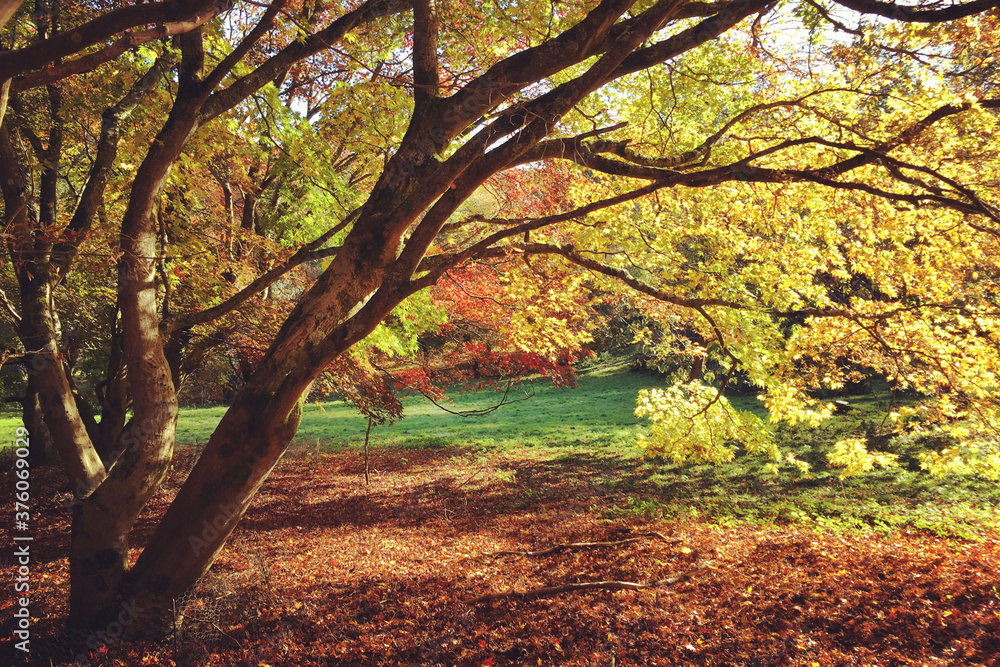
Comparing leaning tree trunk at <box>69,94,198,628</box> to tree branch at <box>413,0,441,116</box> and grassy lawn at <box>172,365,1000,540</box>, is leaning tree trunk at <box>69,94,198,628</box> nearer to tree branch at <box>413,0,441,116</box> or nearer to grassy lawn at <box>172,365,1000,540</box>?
tree branch at <box>413,0,441,116</box>

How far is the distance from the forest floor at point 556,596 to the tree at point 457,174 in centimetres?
92

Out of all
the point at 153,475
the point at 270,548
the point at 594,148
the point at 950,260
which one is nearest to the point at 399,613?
the point at 153,475

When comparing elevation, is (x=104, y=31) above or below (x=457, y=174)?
above

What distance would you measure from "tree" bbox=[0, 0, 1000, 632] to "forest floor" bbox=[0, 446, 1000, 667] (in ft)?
3.02

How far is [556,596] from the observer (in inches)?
182

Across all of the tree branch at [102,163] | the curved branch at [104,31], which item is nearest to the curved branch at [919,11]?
the curved branch at [104,31]

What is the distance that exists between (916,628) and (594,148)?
4.47 m

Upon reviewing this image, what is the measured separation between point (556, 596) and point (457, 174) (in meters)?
3.85

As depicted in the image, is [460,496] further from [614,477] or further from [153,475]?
[153,475]

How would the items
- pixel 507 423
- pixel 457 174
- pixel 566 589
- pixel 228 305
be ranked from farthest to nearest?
pixel 507 423
pixel 228 305
pixel 566 589
pixel 457 174

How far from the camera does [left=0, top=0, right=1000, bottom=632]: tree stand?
3.40 metres

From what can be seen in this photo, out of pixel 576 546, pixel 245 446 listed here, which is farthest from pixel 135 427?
pixel 576 546

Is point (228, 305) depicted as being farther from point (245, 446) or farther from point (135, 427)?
point (245, 446)

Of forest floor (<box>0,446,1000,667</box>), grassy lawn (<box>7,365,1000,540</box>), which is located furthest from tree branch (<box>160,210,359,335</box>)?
grassy lawn (<box>7,365,1000,540</box>)
